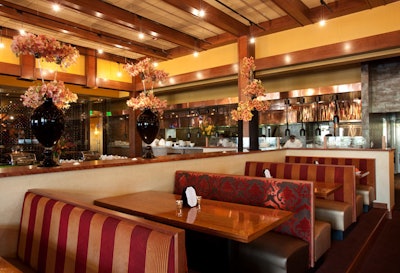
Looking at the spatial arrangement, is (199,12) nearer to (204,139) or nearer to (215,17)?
(215,17)

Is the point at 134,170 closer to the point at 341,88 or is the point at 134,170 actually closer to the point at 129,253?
the point at 129,253

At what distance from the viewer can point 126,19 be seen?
5.69 metres

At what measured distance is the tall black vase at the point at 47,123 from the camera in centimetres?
230

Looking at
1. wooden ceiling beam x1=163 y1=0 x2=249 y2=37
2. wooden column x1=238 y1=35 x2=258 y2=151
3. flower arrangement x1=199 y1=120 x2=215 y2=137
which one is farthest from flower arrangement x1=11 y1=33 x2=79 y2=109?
flower arrangement x1=199 y1=120 x2=215 y2=137

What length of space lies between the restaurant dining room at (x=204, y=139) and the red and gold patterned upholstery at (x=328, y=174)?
2 cm

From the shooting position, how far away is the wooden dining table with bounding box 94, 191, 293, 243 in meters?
1.67

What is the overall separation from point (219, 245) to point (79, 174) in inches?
52.6

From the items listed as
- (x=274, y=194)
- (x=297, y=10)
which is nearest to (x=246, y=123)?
(x=297, y=10)

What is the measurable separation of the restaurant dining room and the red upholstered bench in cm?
1

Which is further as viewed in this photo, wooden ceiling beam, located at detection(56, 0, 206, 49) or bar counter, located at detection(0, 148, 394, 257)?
wooden ceiling beam, located at detection(56, 0, 206, 49)

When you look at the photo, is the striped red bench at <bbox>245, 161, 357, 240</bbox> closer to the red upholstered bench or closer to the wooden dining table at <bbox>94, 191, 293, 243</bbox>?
the red upholstered bench

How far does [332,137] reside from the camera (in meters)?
7.53

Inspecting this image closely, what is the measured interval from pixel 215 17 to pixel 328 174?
370 cm

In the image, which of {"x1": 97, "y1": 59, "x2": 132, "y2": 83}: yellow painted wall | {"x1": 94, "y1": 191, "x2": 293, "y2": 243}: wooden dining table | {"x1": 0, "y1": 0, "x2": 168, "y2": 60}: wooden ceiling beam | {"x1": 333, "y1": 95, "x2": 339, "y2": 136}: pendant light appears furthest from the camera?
{"x1": 97, "y1": 59, "x2": 132, "y2": 83}: yellow painted wall
